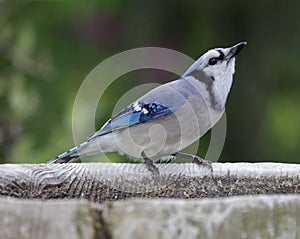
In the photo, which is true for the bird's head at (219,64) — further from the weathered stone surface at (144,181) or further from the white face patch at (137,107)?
the weathered stone surface at (144,181)

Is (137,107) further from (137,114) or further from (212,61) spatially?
(212,61)

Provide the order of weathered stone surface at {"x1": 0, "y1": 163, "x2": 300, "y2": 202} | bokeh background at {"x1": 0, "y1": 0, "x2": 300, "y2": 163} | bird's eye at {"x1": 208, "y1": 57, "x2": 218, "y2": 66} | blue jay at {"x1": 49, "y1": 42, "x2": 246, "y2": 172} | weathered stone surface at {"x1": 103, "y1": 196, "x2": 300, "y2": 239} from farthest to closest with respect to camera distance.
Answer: bokeh background at {"x1": 0, "y1": 0, "x2": 300, "y2": 163}
bird's eye at {"x1": 208, "y1": 57, "x2": 218, "y2": 66}
blue jay at {"x1": 49, "y1": 42, "x2": 246, "y2": 172}
weathered stone surface at {"x1": 0, "y1": 163, "x2": 300, "y2": 202}
weathered stone surface at {"x1": 103, "y1": 196, "x2": 300, "y2": 239}

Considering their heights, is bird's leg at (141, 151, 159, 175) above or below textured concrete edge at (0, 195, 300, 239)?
below

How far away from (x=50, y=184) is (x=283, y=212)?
105 cm

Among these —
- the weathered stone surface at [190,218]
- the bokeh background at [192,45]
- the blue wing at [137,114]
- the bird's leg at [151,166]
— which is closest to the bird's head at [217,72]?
the blue wing at [137,114]

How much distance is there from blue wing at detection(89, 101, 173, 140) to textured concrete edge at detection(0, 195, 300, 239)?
135cm

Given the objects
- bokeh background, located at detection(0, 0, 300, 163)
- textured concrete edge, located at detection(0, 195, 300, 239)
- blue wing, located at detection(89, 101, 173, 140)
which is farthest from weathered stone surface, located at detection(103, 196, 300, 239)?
bokeh background, located at detection(0, 0, 300, 163)

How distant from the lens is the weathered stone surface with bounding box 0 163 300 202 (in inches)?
98.8

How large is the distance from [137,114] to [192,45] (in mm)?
2918

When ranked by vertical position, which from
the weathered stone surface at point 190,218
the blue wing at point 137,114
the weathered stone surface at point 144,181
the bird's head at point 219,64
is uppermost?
the bird's head at point 219,64

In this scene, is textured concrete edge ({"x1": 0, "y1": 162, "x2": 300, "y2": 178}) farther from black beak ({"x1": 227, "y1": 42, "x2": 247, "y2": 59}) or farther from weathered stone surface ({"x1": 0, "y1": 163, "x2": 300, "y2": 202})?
black beak ({"x1": 227, "y1": 42, "x2": 247, "y2": 59})

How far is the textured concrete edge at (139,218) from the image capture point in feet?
5.36

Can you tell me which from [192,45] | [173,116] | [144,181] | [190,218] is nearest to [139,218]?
[190,218]

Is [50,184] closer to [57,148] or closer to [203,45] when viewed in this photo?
[57,148]
